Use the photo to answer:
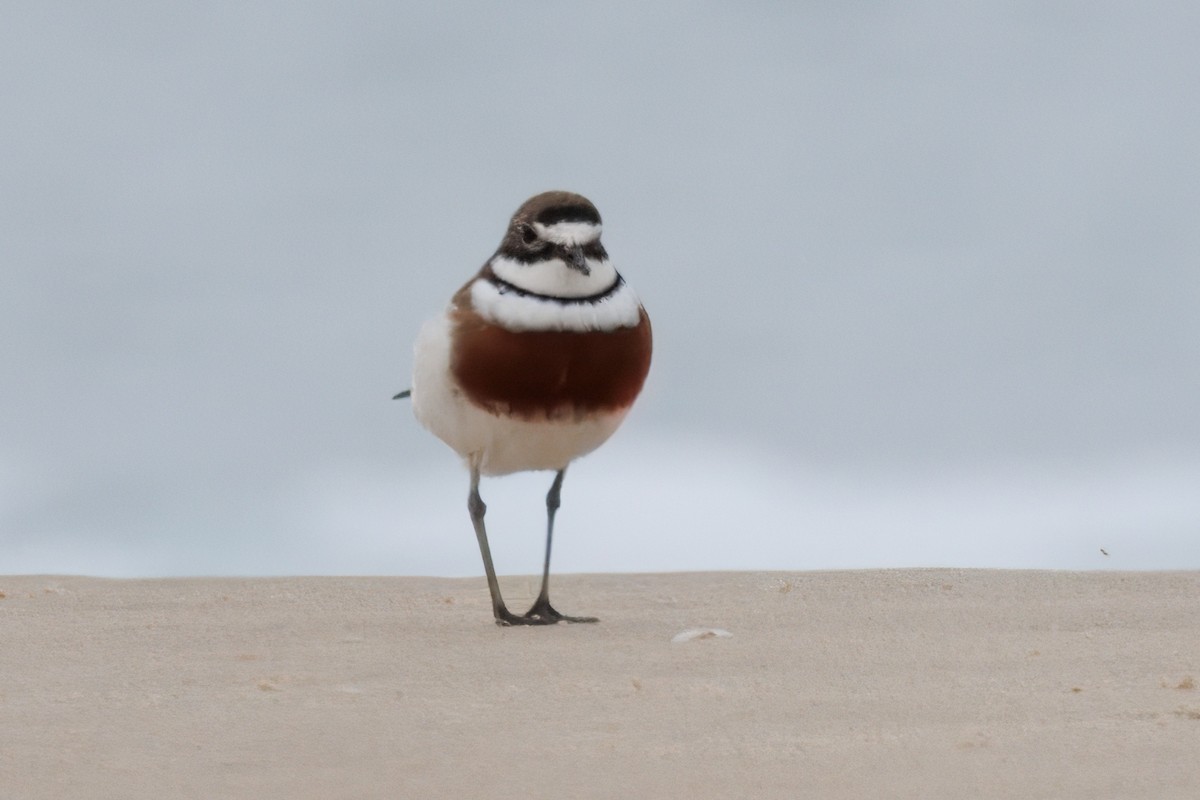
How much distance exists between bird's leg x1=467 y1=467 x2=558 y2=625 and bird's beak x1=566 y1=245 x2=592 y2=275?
1.35m

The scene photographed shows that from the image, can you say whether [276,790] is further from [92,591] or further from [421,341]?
[92,591]

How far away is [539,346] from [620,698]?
1.77 metres

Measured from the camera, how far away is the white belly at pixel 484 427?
270 inches

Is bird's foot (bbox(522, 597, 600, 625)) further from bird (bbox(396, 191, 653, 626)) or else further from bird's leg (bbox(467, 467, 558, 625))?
bird (bbox(396, 191, 653, 626))

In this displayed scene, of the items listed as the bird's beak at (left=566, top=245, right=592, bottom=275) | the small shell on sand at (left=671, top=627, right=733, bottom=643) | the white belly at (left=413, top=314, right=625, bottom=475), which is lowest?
the small shell on sand at (left=671, top=627, right=733, bottom=643)

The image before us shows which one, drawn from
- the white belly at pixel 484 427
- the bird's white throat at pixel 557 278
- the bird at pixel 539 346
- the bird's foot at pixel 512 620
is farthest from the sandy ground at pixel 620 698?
the bird's white throat at pixel 557 278

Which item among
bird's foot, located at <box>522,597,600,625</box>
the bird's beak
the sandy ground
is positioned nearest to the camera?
the sandy ground

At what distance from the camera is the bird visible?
21.6 ft

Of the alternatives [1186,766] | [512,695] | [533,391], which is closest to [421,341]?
[533,391]

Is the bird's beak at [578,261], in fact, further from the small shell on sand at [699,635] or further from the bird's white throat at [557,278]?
the small shell on sand at [699,635]

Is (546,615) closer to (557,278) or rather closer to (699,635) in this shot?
(699,635)

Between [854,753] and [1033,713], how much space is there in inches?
33.6

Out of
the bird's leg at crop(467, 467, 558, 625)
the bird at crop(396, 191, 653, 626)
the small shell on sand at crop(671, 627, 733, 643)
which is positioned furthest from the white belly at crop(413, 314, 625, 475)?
the small shell on sand at crop(671, 627, 733, 643)

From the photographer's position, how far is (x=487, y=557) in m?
7.53
